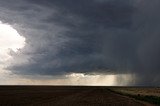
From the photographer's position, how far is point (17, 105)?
41.2m

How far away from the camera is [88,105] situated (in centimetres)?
4084

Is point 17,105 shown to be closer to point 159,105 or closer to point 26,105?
point 26,105

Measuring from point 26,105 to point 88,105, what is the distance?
26.9 ft

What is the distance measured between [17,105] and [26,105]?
48.5 inches

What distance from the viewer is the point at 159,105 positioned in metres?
42.9

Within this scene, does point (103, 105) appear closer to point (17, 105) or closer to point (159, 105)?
point (159, 105)

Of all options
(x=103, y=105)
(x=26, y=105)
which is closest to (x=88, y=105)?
(x=103, y=105)

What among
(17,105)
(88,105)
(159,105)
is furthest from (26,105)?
(159,105)

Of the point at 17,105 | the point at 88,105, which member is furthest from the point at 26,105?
the point at 88,105

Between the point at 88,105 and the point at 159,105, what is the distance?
1010cm

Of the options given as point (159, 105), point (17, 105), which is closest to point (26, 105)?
point (17, 105)

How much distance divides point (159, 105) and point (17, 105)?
1936cm

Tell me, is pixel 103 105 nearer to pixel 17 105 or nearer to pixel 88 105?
pixel 88 105

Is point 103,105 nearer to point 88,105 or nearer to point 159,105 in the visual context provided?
point 88,105
